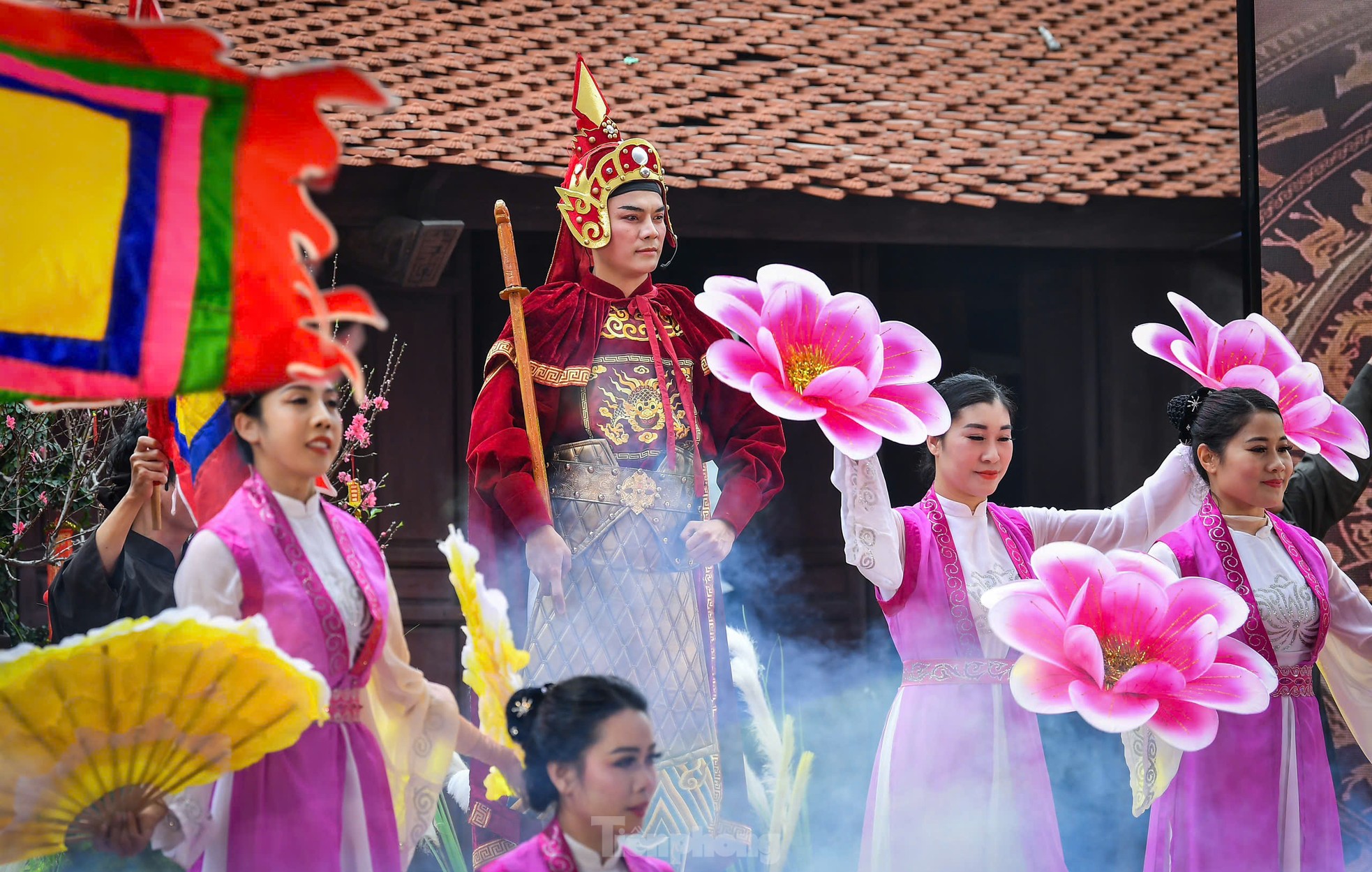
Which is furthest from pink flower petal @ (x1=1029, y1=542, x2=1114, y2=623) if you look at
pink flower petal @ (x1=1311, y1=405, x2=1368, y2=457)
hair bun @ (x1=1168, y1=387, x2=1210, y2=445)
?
pink flower petal @ (x1=1311, y1=405, x2=1368, y2=457)

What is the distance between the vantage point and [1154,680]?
3.44 metres

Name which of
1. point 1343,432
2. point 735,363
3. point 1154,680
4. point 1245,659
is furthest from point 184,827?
point 1343,432

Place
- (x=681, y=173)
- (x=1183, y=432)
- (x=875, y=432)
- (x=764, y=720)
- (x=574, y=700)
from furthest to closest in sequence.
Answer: (x=681, y=173), (x=764, y=720), (x=1183, y=432), (x=875, y=432), (x=574, y=700)

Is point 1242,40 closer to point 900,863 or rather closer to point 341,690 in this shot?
point 900,863

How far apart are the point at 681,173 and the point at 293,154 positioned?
371 cm

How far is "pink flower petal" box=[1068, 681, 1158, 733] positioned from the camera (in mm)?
3293

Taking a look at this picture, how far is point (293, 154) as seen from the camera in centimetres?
292

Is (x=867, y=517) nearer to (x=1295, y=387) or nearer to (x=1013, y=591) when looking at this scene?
(x=1013, y=591)

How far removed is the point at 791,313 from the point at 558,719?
4.08 feet

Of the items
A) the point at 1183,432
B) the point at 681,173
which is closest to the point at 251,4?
the point at 681,173

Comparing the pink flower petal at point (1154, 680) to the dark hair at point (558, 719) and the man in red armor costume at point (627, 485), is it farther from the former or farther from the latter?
the dark hair at point (558, 719)

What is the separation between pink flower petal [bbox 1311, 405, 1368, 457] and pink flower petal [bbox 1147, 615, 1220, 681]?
2.98 feet

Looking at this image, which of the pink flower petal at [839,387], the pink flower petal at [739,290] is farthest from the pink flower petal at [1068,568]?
the pink flower petal at [739,290]

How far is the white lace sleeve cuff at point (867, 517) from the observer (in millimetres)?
3625
